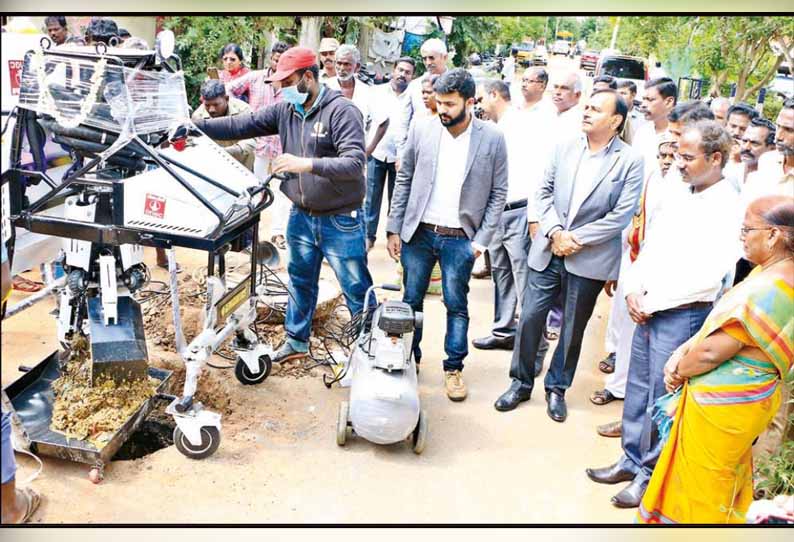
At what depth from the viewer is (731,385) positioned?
97.4 inches

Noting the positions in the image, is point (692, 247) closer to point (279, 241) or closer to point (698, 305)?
point (698, 305)

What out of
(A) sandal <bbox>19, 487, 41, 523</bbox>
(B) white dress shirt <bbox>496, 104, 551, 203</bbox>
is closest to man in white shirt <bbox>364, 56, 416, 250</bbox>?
(B) white dress shirt <bbox>496, 104, 551, 203</bbox>

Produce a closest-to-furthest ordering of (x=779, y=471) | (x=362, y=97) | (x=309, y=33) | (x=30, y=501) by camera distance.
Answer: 1. (x=30, y=501)
2. (x=779, y=471)
3. (x=309, y=33)
4. (x=362, y=97)

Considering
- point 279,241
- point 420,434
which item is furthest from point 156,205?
point 279,241

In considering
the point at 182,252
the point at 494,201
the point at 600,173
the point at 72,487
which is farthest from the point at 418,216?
the point at 182,252

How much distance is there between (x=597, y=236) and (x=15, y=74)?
2.89 metres

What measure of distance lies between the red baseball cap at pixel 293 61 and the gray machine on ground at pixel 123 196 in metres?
0.50

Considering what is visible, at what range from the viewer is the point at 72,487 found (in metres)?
2.98

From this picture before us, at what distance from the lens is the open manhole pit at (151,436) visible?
3.40 metres

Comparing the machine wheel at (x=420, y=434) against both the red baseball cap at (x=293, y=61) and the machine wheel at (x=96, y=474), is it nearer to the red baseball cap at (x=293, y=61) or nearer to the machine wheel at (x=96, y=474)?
the machine wheel at (x=96, y=474)

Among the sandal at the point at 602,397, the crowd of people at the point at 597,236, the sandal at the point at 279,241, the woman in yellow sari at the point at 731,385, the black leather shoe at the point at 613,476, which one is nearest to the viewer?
the woman in yellow sari at the point at 731,385

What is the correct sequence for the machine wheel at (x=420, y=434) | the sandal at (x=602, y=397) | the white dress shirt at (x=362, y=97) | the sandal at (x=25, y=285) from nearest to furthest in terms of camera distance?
the machine wheel at (x=420, y=434)
the sandal at (x=602, y=397)
the sandal at (x=25, y=285)
the white dress shirt at (x=362, y=97)

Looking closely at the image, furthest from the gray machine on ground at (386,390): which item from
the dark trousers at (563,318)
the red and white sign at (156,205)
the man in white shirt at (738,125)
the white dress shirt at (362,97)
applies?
the white dress shirt at (362,97)

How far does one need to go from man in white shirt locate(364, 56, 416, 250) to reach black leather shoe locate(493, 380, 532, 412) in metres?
2.40
